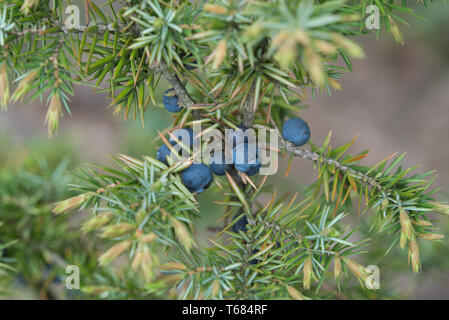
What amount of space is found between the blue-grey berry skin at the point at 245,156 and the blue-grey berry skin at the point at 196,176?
51 mm

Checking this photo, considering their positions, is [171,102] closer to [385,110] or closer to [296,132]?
[296,132]

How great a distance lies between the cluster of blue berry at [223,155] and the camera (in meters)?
0.54

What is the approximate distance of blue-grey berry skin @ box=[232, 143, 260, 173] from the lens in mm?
532

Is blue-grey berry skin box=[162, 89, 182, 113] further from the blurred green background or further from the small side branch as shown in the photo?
the blurred green background

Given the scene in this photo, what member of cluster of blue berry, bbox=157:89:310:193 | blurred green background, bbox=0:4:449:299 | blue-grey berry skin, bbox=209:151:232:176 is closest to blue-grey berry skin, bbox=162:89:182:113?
cluster of blue berry, bbox=157:89:310:193

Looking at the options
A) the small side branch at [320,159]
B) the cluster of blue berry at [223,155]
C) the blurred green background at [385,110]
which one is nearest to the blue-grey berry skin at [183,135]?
the cluster of blue berry at [223,155]

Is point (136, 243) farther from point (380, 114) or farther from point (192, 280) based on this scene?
point (380, 114)

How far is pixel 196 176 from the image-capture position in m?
0.54

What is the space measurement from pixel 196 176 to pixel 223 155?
68mm

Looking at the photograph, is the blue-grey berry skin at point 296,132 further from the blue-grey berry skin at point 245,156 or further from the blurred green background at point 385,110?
the blurred green background at point 385,110

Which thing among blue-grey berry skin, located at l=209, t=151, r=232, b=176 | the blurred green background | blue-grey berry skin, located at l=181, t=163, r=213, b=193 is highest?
the blurred green background
